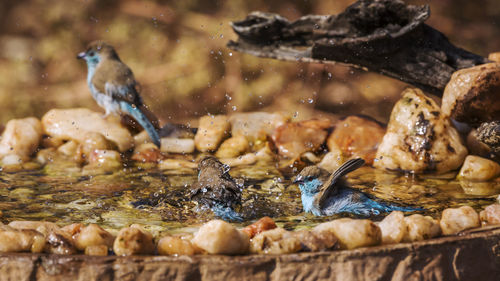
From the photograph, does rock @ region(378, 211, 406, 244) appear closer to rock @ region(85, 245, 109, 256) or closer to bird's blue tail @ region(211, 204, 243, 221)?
bird's blue tail @ region(211, 204, 243, 221)

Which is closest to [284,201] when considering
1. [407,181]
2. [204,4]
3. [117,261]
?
[407,181]

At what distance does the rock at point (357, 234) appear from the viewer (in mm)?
2309

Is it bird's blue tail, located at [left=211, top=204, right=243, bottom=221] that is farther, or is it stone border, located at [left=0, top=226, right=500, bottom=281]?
bird's blue tail, located at [left=211, top=204, right=243, bottom=221]

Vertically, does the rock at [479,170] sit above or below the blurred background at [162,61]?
below

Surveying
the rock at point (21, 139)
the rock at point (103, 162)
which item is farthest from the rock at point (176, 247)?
the rock at point (21, 139)

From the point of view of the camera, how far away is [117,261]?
2.15 meters

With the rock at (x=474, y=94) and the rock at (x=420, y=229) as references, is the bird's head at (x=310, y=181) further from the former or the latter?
the rock at (x=474, y=94)

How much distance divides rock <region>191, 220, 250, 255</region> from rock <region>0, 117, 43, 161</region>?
3.07m

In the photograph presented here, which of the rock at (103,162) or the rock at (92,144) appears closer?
the rock at (103,162)

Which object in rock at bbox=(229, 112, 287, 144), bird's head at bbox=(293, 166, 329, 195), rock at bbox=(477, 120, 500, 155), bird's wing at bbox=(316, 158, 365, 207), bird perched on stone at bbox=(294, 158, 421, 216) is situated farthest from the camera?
rock at bbox=(229, 112, 287, 144)

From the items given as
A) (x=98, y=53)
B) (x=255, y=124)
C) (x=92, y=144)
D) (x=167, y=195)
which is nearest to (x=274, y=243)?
(x=167, y=195)

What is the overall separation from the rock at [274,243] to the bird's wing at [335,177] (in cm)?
75

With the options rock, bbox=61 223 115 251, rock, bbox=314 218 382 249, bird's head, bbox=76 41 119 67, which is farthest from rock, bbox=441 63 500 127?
bird's head, bbox=76 41 119 67

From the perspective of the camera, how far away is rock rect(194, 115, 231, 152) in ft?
17.1
